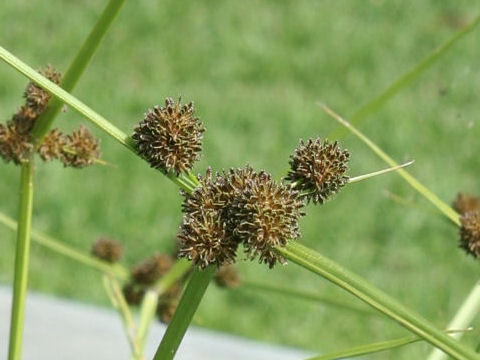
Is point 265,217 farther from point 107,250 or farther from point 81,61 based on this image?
point 107,250

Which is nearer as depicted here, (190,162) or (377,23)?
(190,162)

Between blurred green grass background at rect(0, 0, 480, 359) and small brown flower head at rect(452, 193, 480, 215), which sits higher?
blurred green grass background at rect(0, 0, 480, 359)

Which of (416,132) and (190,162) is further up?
(416,132)

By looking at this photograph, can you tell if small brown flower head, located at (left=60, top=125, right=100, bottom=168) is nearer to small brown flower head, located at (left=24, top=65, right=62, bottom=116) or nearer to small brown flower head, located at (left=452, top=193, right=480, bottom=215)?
small brown flower head, located at (left=24, top=65, right=62, bottom=116)

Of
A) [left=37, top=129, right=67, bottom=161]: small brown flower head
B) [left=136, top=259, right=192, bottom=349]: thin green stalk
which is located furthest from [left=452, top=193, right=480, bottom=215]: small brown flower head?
[left=37, top=129, right=67, bottom=161]: small brown flower head

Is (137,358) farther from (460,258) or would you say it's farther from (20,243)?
(460,258)

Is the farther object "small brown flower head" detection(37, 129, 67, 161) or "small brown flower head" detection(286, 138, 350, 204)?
"small brown flower head" detection(37, 129, 67, 161)

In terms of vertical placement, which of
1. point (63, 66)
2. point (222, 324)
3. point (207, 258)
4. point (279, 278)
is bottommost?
point (207, 258)

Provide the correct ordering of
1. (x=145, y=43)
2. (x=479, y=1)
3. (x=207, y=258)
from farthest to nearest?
1. (x=145, y=43)
2. (x=479, y=1)
3. (x=207, y=258)

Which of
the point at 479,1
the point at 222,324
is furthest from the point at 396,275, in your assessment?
the point at 479,1
